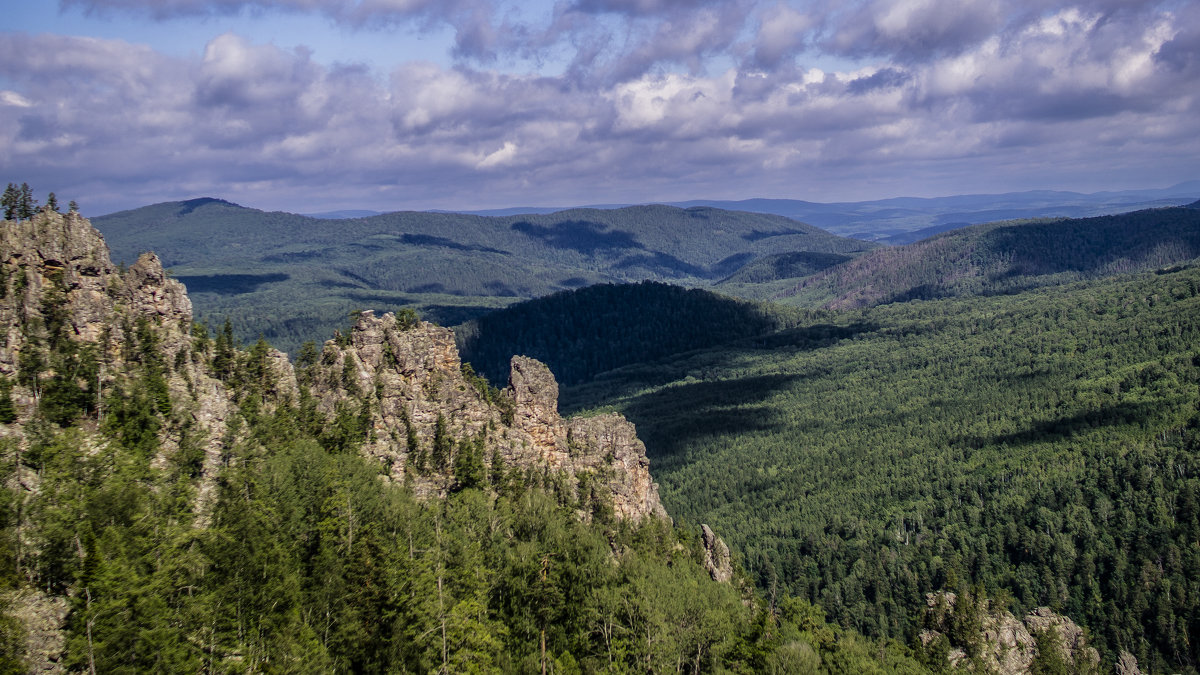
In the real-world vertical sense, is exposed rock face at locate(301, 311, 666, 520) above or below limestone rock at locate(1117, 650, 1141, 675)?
above

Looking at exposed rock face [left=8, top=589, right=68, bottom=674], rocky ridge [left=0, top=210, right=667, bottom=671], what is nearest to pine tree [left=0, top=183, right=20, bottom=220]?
rocky ridge [left=0, top=210, right=667, bottom=671]

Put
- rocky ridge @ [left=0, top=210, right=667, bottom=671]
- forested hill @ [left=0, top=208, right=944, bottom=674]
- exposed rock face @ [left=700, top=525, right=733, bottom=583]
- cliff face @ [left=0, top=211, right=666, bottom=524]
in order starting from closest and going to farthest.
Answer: forested hill @ [left=0, top=208, right=944, bottom=674] < rocky ridge @ [left=0, top=210, right=667, bottom=671] < cliff face @ [left=0, top=211, right=666, bottom=524] < exposed rock face @ [left=700, top=525, right=733, bottom=583]

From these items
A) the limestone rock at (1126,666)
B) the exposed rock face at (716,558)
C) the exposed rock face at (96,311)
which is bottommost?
the limestone rock at (1126,666)

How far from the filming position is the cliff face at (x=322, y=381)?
242 feet

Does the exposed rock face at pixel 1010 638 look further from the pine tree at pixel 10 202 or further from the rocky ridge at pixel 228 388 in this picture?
the pine tree at pixel 10 202

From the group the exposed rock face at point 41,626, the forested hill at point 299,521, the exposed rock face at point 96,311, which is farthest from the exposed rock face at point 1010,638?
the exposed rock face at point 41,626

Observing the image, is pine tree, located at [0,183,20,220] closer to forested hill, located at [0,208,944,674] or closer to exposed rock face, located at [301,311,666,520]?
forested hill, located at [0,208,944,674]

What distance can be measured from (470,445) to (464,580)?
41682 millimetres

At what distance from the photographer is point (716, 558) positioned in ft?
376

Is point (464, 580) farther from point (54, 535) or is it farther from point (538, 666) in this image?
point (54, 535)

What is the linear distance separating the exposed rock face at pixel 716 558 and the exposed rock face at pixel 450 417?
346 inches

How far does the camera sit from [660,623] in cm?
5956

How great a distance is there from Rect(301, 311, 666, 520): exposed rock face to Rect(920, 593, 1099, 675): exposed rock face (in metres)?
44.3

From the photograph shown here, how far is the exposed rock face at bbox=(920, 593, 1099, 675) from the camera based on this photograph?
107m
